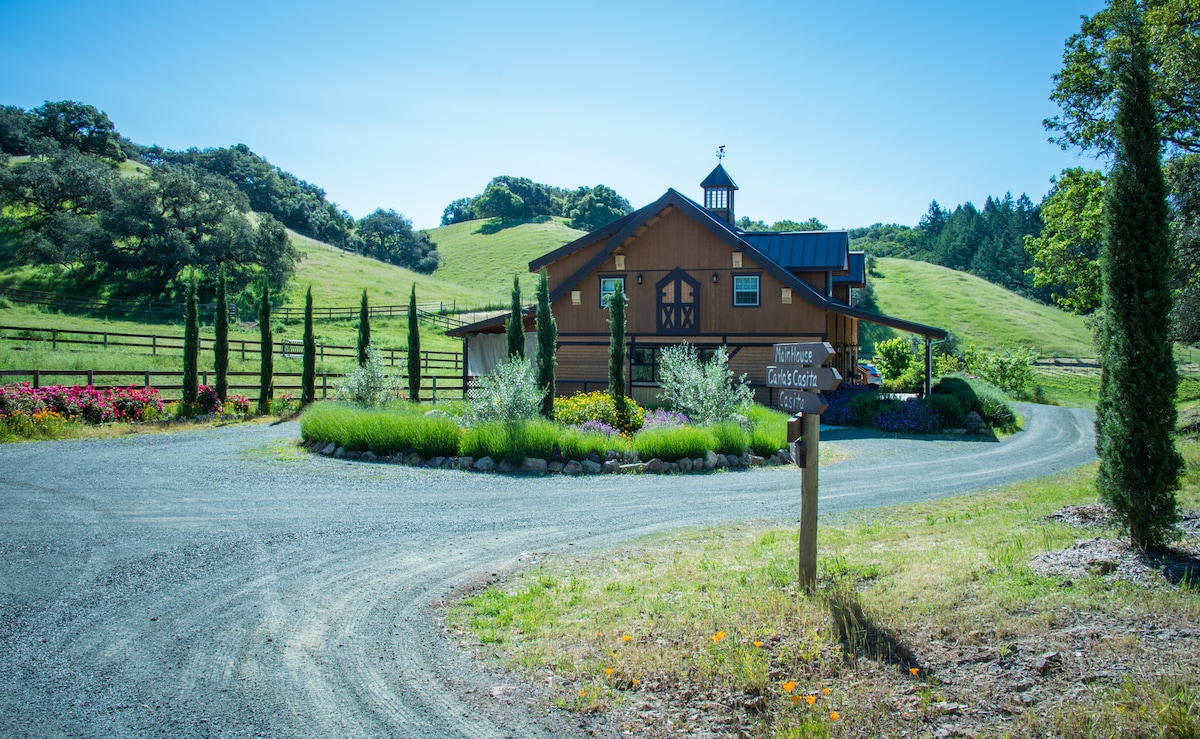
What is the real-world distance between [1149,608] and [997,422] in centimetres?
2032

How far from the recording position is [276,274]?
183ft

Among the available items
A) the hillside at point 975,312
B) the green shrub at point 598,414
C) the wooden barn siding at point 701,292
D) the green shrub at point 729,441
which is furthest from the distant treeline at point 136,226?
the hillside at point 975,312

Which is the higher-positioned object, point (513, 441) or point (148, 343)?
point (148, 343)

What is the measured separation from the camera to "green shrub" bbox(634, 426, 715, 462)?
46.5ft

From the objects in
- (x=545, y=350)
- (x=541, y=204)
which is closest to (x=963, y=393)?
(x=545, y=350)

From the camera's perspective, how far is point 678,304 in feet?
83.5

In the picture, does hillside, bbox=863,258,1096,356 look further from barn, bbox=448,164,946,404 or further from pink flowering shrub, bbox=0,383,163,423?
pink flowering shrub, bbox=0,383,163,423

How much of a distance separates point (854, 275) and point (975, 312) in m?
56.2

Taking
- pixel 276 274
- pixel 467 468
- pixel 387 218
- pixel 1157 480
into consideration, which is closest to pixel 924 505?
pixel 1157 480

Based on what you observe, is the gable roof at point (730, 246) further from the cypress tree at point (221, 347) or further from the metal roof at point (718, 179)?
the cypress tree at point (221, 347)

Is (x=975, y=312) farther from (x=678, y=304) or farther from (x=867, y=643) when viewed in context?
(x=867, y=643)

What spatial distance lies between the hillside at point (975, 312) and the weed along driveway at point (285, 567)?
62.3 metres

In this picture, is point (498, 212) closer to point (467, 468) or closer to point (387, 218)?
point (387, 218)

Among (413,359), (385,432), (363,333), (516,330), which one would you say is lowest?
(385,432)
